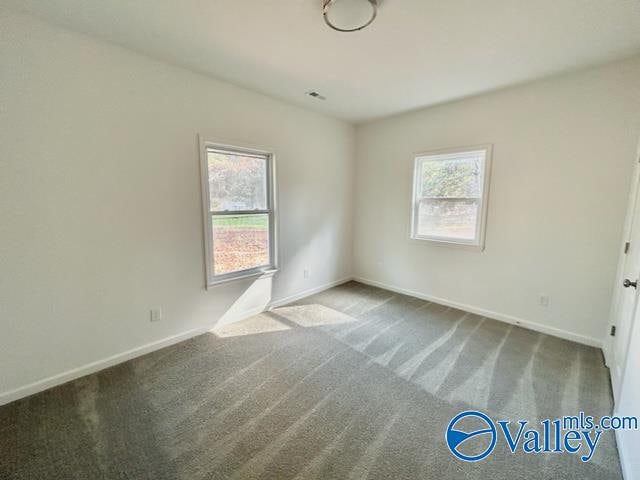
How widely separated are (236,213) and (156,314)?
4.16 feet

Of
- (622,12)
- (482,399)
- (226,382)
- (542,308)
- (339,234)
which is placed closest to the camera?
(622,12)

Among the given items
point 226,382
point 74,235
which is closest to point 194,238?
point 74,235

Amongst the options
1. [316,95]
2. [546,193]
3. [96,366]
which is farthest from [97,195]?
[546,193]

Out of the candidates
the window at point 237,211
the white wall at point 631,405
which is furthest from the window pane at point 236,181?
the white wall at point 631,405

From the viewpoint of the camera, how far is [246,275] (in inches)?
123

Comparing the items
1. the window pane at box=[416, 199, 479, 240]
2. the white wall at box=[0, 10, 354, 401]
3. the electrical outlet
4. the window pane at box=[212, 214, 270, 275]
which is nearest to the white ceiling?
the white wall at box=[0, 10, 354, 401]

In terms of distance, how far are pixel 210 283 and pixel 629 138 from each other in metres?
4.06

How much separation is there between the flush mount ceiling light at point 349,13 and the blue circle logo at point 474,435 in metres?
2.65

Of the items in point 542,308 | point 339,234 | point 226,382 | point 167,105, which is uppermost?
point 167,105

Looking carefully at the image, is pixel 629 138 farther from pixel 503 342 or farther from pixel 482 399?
pixel 482 399

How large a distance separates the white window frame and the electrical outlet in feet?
1.58

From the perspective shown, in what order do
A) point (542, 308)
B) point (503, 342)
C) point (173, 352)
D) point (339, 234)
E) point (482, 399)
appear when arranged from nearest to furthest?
point (482, 399)
point (173, 352)
point (503, 342)
point (542, 308)
point (339, 234)

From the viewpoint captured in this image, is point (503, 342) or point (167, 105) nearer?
point (167, 105)

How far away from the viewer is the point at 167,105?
A: 2.37 meters
